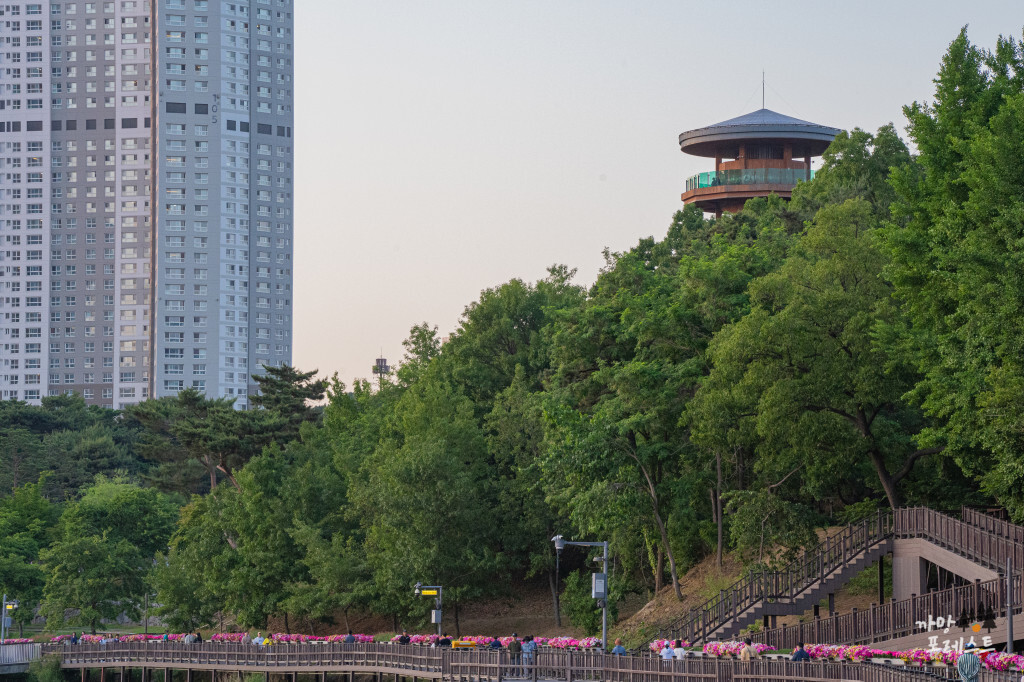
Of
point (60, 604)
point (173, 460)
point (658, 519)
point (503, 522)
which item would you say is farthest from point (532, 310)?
point (173, 460)

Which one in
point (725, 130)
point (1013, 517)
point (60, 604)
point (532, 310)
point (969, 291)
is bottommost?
point (60, 604)

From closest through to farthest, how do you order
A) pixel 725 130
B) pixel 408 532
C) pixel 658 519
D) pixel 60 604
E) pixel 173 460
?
pixel 658 519 < pixel 408 532 < pixel 60 604 < pixel 725 130 < pixel 173 460

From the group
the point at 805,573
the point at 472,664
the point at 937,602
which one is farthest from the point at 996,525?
the point at 472,664

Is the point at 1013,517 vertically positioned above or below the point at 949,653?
above

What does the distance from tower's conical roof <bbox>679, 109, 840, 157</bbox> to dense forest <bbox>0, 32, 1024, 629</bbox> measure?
550 cm

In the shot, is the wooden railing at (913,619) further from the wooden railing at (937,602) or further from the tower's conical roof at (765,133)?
the tower's conical roof at (765,133)

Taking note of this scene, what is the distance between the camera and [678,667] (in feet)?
131

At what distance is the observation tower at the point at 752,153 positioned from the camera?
290ft

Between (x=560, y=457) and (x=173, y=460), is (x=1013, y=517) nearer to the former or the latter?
(x=560, y=457)

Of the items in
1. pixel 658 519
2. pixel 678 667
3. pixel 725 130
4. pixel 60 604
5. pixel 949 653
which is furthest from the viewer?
pixel 725 130

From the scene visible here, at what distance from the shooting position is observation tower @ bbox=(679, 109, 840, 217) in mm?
88250

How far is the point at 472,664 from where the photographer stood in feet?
157

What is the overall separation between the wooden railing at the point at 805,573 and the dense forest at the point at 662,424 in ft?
4.24

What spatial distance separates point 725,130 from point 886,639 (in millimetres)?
51429
